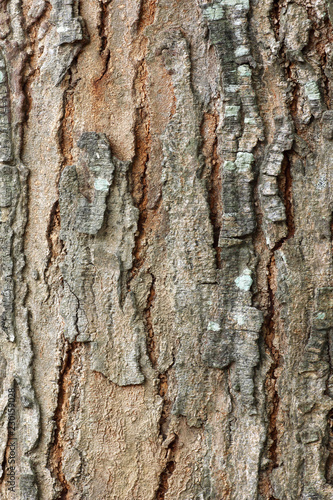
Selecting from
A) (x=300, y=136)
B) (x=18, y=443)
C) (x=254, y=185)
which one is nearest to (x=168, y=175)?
(x=254, y=185)

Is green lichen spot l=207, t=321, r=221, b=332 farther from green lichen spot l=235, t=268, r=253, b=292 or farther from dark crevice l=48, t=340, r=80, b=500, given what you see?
dark crevice l=48, t=340, r=80, b=500

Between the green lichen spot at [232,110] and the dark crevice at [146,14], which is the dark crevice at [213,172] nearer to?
Result: the green lichen spot at [232,110]

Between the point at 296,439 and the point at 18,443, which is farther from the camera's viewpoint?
the point at 18,443

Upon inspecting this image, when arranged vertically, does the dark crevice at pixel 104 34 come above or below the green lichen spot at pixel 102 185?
above

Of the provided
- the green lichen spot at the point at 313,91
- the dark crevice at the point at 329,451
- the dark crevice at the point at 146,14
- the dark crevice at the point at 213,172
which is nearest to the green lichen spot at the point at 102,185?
the dark crevice at the point at 213,172

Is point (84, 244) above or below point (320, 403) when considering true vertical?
above

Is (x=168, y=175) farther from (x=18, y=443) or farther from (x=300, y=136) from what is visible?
(x=18, y=443)

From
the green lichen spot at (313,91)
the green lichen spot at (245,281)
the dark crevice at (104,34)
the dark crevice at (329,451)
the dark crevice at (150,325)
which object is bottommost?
the dark crevice at (329,451)

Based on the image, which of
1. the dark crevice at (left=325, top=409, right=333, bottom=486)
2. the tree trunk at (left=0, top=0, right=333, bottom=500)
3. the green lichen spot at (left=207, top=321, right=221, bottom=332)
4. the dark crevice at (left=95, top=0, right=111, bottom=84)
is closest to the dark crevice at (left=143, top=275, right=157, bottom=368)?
the tree trunk at (left=0, top=0, right=333, bottom=500)

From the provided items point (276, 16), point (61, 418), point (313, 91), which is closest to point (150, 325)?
point (61, 418)
